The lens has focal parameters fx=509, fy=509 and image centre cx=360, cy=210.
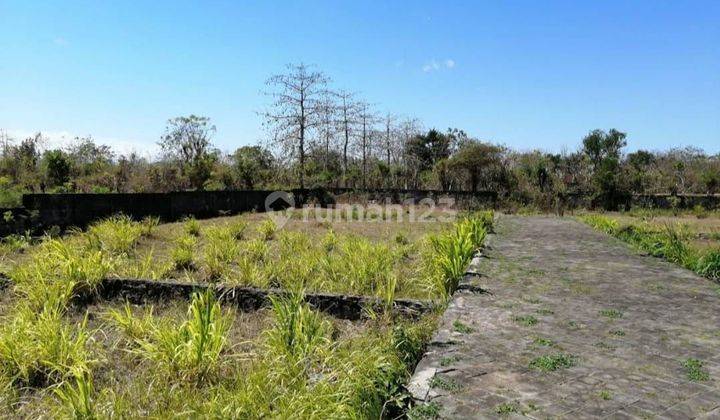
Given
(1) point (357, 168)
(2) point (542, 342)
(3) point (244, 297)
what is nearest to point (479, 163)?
(1) point (357, 168)

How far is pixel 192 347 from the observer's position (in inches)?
135

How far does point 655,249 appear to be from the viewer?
310 inches

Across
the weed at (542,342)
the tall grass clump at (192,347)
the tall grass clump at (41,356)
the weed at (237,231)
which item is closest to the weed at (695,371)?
the weed at (542,342)

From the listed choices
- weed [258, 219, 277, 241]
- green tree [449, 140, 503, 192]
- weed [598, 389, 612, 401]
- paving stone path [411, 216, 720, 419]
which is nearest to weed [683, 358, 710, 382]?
paving stone path [411, 216, 720, 419]

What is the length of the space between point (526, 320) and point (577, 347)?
24.7 inches

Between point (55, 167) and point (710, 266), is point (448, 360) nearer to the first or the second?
point (710, 266)

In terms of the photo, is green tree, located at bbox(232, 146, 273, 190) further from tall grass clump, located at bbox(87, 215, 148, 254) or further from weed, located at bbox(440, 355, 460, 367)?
weed, located at bbox(440, 355, 460, 367)

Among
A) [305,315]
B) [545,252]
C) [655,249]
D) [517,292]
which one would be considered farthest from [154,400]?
[655,249]

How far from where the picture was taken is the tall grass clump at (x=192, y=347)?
11.1 feet

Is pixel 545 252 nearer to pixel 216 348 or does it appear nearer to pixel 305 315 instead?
pixel 305 315

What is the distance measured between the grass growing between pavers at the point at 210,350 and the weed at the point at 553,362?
2.57 ft

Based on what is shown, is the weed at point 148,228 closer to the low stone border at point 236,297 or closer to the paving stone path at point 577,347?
the low stone border at point 236,297

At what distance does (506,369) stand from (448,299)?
5.76ft

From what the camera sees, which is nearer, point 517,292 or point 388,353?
point 388,353
